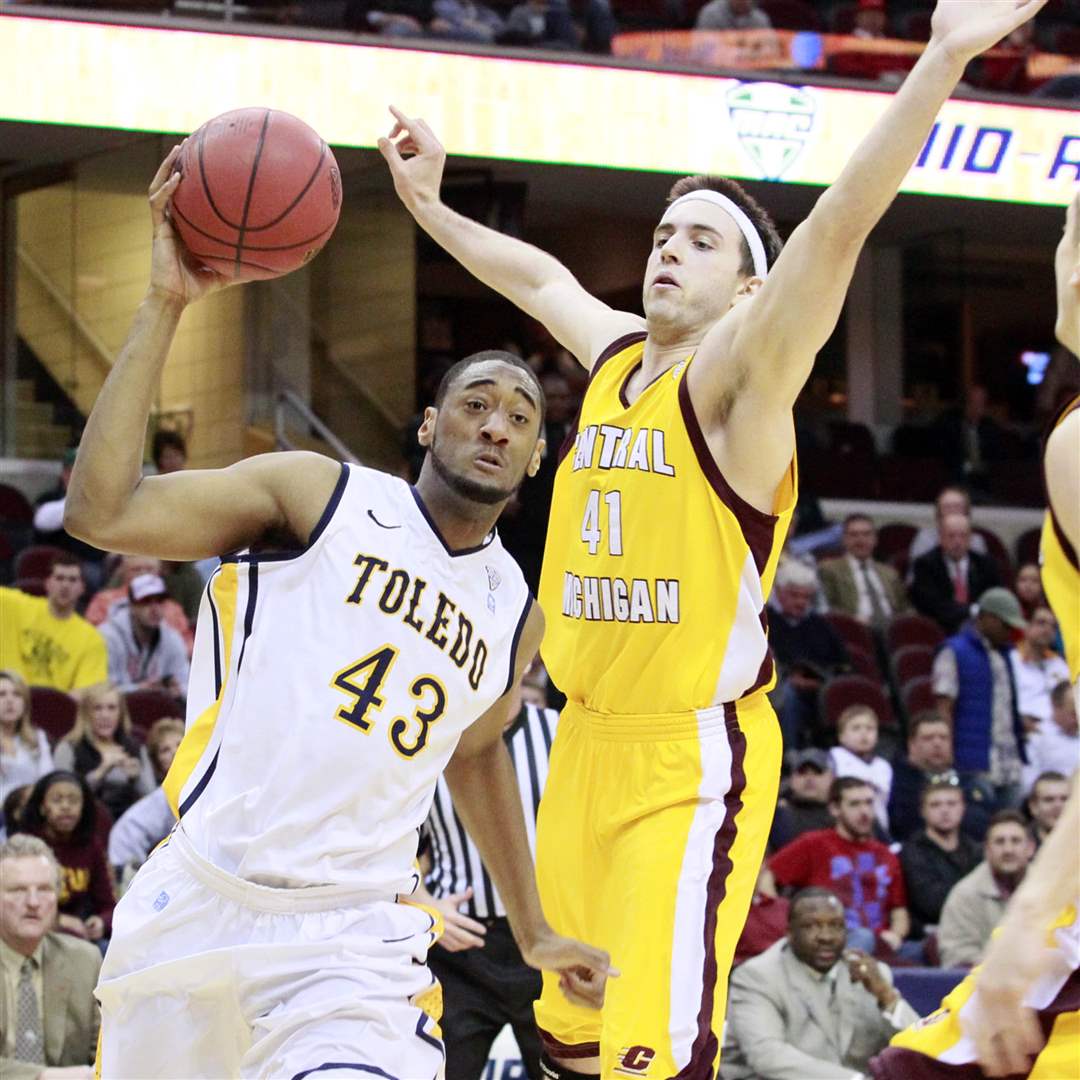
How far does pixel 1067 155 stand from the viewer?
576 inches

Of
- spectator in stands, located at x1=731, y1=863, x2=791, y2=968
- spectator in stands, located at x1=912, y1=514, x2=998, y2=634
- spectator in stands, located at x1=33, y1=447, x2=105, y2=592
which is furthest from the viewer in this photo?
spectator in stands, located at x1=912, y1=514, x2=998, y2=634

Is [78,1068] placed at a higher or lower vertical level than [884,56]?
lower

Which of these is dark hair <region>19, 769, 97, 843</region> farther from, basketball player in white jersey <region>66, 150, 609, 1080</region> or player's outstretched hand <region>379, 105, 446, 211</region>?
basketball player in white jersey <region>66, 150, 609, 1080</region>

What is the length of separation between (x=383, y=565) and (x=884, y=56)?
37.3 ft

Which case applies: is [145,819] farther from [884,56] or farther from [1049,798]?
[884,56]

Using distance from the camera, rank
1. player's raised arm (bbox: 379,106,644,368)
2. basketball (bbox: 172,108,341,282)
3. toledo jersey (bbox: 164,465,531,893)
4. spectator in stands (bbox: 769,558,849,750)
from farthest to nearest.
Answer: spectator in stands (bbox: 769,558,849,750), player's raised arm (bbox: 379,106,644,368), basketball (bbox: 172,108,341,282), toledo jersey (bbox: 164,465,531,893)

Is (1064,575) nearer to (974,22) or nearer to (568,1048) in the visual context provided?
(974,22)

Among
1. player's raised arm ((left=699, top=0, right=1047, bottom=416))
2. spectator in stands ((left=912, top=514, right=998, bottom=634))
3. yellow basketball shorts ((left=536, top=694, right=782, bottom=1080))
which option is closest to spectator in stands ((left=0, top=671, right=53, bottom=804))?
yellow basketball shorts ((left=536, top=694, right=782, bottom=1080))

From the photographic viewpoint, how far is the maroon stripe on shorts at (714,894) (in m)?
4.22

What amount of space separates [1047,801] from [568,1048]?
6.21m

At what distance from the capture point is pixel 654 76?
13.6m

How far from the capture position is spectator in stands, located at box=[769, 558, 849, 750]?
39.3ft

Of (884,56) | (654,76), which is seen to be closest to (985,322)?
(884,56)

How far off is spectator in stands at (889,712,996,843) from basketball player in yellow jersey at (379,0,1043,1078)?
6.58 metres
